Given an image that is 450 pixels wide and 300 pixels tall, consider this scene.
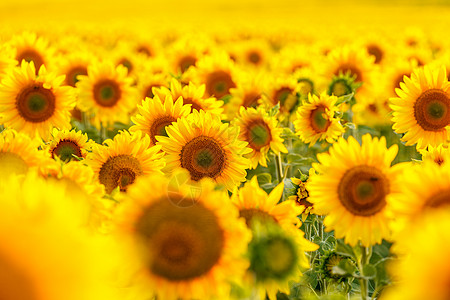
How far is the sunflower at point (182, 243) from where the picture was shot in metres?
1.88

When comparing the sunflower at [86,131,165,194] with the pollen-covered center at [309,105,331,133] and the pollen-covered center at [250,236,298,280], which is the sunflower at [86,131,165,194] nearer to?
the pollen-covered center at [250,236,298,280]

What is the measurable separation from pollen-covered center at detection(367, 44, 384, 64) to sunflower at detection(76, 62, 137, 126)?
342 centimetres

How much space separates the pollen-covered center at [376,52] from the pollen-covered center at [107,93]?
11.6 ft

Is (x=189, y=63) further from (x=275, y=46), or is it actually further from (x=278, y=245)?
(x=275, y=46)

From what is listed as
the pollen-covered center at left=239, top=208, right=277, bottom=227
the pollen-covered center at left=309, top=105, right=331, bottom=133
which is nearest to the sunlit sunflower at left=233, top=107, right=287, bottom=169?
the pollen-covered center at left=309, top=105, right=331, bottom=133

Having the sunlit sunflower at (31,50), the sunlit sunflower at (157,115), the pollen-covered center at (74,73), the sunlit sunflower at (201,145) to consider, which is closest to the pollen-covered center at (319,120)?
the sunlit sunflower at (157,115)

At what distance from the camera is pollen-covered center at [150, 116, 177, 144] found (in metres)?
3.73

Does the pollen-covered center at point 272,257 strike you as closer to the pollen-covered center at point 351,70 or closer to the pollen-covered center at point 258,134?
the pollen-covered center at point 258,134

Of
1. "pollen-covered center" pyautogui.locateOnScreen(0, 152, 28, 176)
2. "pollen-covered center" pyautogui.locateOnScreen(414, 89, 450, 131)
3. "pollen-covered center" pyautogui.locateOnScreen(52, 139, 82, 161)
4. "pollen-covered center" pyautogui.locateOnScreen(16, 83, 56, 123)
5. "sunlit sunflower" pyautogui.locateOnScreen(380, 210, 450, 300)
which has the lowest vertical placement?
"sunlit sunflower" pyautogui.locateOnScreen(380, 210, 450, 300)

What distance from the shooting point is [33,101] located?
4.39 metres

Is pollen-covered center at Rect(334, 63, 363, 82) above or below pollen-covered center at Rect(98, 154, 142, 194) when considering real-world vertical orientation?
above

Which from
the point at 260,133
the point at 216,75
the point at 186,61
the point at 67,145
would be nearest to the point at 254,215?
the point at 260,133

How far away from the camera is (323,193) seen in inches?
94.6

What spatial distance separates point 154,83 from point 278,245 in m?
3.85
